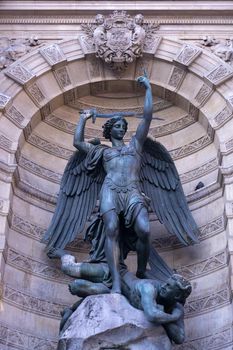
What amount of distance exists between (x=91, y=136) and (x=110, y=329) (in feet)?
13.8

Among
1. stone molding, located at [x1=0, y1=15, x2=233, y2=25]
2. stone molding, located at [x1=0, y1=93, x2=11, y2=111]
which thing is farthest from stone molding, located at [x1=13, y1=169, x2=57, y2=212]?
stone molding, located at [x1=0, y1=15, x2=233, y2=25]

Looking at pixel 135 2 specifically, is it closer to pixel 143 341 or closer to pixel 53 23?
pixel 53 23

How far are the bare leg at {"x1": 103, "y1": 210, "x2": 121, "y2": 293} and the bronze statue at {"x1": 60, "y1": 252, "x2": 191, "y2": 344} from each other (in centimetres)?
14

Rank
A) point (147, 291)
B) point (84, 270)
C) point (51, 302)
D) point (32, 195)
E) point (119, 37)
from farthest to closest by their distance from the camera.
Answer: point (119, 37) → point (32, 195) → point (51, 302) → point (84, 270) → point (147, 291)

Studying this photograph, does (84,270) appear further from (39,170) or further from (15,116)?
(15,116)

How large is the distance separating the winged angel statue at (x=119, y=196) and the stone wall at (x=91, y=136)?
0.48 metres

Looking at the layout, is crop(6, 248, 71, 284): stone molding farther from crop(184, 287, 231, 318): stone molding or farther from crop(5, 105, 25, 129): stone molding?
crop(5, 105, 25, 129): stone molding

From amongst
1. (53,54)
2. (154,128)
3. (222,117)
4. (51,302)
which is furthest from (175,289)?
(53,54)

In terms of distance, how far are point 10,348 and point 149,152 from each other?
307cm

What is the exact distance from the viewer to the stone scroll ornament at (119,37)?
36.2ft

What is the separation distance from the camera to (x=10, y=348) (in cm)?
908

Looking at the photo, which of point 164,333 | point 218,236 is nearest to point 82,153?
point 218,236

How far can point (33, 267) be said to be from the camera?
32.6ft

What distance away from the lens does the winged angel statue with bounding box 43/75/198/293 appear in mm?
8898
